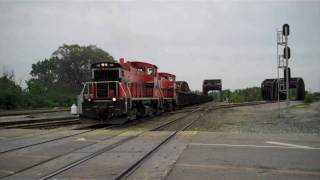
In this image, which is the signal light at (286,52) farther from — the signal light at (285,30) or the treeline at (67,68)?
the treeline at (67,68)

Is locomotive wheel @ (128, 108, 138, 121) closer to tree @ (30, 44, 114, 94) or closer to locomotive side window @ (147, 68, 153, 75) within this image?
locomotive side window @ (147, 68, 153, 75)

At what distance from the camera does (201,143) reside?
13844mm

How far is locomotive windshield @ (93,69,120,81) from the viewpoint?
897 inches

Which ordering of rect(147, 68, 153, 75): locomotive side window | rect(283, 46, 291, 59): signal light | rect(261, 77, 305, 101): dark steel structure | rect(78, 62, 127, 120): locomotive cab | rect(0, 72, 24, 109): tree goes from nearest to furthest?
rect(78, 62, 127, 120): locomotive cab
rect(283, 46, 291, 59): signal light
rect(147, 68, 153, 75): locomotive side window
rect(0, 72, 24, 109): tree
rect(261, 77, 305, 101): dark steel structure

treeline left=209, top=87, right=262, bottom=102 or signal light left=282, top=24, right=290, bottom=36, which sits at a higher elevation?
signal light left=282, top=24, right=290, bottom=36

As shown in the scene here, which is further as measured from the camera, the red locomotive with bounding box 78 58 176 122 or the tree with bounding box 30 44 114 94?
the tree with bounding box 30 44 114 94

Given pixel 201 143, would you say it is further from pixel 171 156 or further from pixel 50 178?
pixel 50 178

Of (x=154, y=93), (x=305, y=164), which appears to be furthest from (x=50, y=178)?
(x=154, y=93)

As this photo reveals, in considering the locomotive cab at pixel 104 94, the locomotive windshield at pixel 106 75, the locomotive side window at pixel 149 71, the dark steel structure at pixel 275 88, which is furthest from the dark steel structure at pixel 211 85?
the locomotive cab at pixel 104 94

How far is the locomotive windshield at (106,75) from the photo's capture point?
22.8 meters

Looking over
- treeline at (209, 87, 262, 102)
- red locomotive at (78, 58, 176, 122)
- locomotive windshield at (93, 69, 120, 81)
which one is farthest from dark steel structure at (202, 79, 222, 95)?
locomotive windshield at (93, 69, 120, 81)

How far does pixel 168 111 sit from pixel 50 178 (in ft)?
97.2

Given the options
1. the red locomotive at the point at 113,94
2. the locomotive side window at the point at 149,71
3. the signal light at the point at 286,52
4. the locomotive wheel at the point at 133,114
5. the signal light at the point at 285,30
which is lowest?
the locomotive wheel at the point at 133,114

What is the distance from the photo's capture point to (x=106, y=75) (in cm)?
2309
